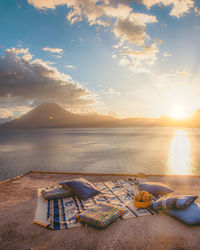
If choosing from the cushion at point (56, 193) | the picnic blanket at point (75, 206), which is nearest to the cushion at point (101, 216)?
the picnic blanket at point (75, 206)

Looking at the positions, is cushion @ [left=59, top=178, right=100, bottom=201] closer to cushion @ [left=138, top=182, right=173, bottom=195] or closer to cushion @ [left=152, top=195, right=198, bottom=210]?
cushion @ [left=138, top=182, right=173, bottom=195]

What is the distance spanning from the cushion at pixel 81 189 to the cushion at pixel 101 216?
0.98 m

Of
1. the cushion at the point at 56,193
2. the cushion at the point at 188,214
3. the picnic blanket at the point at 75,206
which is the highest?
the cushion at the point at 188,214

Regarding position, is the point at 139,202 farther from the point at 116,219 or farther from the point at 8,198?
the point at 8,198

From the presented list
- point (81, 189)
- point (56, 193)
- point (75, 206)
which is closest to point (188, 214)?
point (75, 206)

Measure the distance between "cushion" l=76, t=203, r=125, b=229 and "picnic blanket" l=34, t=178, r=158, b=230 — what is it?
0.52 ft

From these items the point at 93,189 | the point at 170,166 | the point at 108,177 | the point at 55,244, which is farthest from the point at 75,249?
A: the point at 170,166

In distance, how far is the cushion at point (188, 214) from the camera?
3.76 meters

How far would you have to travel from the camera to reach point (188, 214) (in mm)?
3920

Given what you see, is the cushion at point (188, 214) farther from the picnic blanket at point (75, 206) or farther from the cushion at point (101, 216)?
the cushion at point (101, 216)

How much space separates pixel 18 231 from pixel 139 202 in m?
2.90

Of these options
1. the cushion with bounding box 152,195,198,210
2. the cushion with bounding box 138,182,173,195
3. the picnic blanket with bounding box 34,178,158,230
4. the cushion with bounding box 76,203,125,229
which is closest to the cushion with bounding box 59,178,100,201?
the picnic blanket with bounding box 34,178,158,230

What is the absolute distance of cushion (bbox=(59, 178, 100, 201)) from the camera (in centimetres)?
530

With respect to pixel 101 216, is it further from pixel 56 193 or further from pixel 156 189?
pixel 156 189
